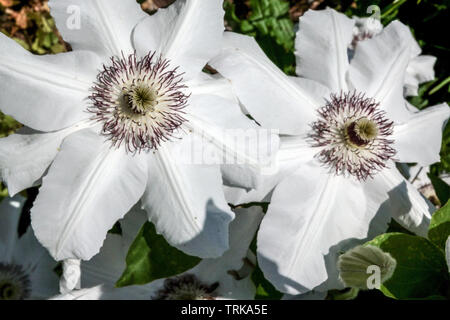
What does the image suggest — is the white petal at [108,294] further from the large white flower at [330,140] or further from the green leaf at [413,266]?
the green leaf at [413,266]

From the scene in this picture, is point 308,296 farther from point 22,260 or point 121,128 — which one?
point 22,260

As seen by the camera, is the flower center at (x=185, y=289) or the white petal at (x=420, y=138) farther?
the flower center at (x=185, y=289)

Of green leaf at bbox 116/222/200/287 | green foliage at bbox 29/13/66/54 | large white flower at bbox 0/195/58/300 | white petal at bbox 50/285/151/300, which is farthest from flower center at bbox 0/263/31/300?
green foliage at bbox 29/13/66/54

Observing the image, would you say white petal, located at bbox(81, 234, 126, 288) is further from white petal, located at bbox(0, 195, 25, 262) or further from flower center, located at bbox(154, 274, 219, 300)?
white petal, located at bbox(0, 195, 25, 262)

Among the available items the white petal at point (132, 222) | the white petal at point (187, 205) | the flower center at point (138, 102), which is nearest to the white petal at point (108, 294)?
the white petal at point (132, 222)

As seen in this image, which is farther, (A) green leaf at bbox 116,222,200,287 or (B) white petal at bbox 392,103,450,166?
(B) white petal at bbox 392,103,450,166

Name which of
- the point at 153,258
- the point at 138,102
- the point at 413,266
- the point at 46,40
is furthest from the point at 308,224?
the point at 46,40
